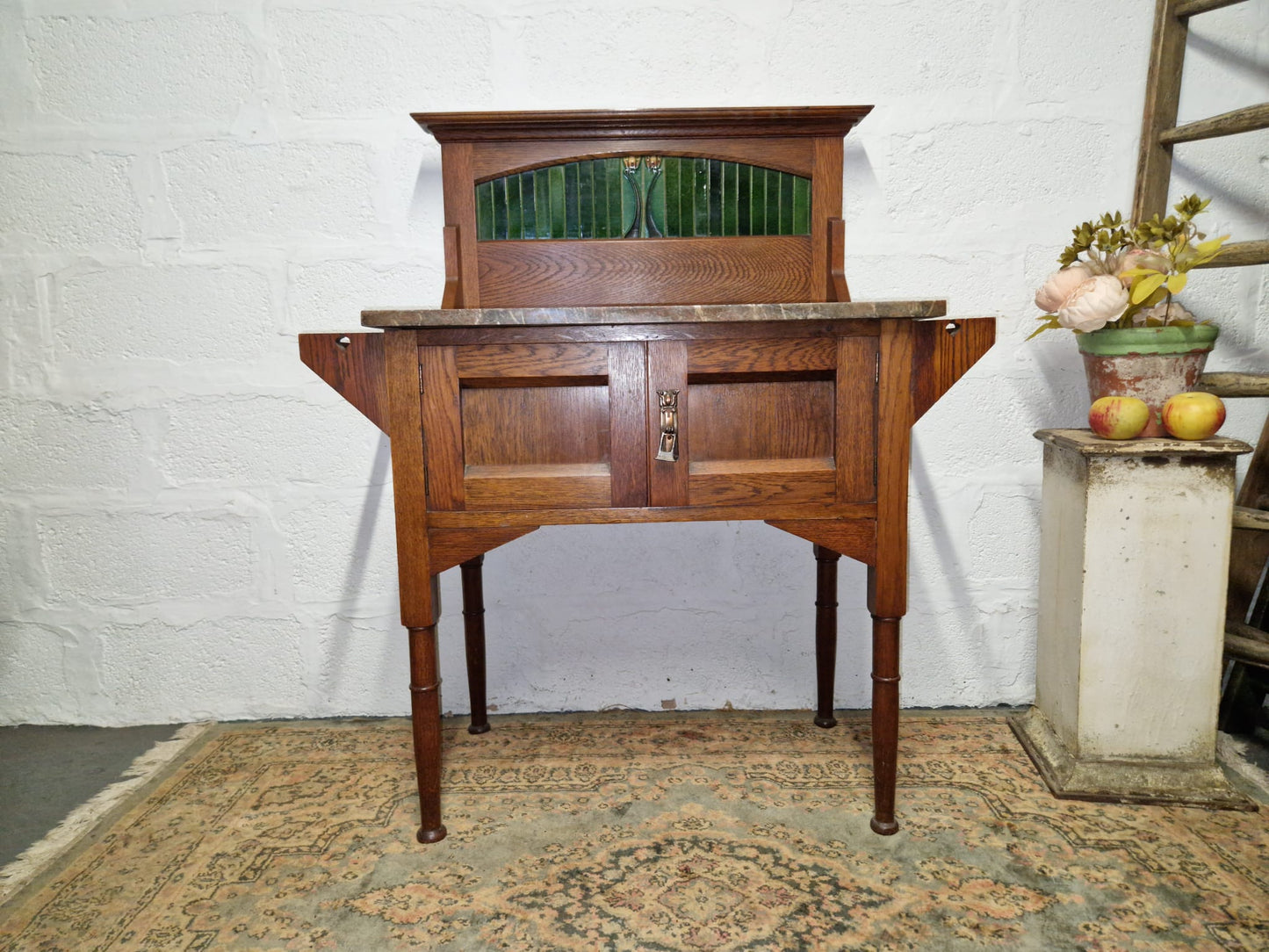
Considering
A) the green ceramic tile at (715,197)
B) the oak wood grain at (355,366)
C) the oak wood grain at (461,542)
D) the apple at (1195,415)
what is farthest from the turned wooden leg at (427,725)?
the apple at (1195,415)

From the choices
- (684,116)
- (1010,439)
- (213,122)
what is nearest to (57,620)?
(213,122)

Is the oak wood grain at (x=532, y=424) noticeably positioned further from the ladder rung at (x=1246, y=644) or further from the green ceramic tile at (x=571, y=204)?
the ladder rung at (x=1246, y=644)

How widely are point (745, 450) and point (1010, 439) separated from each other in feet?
3.28

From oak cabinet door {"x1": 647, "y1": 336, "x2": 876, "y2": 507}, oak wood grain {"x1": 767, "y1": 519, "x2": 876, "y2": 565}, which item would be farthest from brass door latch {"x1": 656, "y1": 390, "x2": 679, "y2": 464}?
oak wood grain {"x1": 767, "y1": 519, "x2": 876, "y2": 565}

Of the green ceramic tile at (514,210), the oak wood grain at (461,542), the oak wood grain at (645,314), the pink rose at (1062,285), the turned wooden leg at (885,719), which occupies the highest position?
the green ceramic tile at (514,210)

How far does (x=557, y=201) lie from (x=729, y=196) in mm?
388

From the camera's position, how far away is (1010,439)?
221cm

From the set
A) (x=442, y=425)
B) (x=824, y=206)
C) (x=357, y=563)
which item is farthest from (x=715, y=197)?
(x=357, y=563)

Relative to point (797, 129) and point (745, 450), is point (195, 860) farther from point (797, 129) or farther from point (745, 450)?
point (797, 129)

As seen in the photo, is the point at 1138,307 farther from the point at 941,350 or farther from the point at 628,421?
the point at 628,421

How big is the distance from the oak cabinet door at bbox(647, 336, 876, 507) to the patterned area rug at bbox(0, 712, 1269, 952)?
26.5 inches

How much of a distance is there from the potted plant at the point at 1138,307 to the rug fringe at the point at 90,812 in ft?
7.31

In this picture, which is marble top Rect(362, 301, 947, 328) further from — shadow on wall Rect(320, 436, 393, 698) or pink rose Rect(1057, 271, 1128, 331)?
shadow on wall Rect(320, 436, 393, 698)

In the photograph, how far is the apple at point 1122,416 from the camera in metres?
1.72
